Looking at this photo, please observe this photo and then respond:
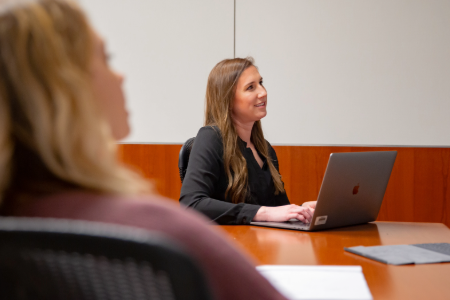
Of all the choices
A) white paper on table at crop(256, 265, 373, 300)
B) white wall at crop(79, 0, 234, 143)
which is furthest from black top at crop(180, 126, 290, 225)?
white wall at crop(79, 0, 234, 143)

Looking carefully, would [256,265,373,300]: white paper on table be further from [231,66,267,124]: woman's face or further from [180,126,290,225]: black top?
[231,66,267,124]: woman's face

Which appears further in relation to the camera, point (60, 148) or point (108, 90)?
point (108, 90)

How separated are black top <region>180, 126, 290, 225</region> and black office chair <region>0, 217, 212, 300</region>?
1290 millimetres

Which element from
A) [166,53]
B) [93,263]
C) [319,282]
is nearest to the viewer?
[93,263]

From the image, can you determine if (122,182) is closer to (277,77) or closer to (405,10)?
(277,77)

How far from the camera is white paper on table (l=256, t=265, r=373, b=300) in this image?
806 mm

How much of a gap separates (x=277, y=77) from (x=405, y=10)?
3.15 ft

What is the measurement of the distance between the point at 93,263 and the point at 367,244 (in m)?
1.11

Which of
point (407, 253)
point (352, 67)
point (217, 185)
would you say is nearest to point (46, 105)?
point (407, 253)

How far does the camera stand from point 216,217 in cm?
166

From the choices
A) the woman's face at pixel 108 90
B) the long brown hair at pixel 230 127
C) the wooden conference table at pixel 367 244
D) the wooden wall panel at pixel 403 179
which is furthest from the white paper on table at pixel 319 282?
the wooden wall panel at pixel 403 179

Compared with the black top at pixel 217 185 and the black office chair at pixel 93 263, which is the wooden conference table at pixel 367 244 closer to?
the black top at pixel 217 185

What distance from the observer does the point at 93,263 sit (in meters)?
0.34

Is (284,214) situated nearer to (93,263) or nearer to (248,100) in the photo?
(248,100)
